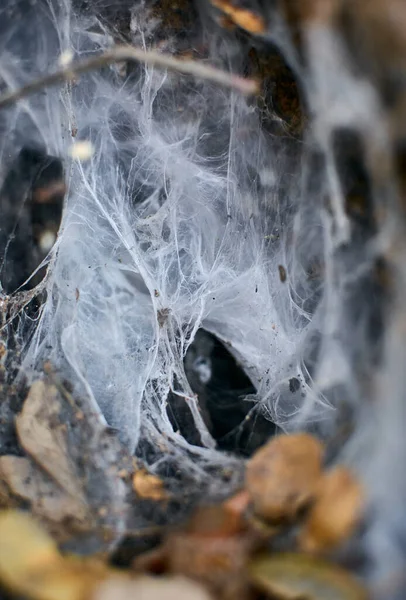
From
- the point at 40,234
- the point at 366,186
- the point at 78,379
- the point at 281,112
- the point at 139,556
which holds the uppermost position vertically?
the point at 281,112

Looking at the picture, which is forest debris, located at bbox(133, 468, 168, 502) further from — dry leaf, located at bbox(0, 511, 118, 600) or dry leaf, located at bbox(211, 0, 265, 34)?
dry leaf, located at bbox(211, 0, 265, 34)

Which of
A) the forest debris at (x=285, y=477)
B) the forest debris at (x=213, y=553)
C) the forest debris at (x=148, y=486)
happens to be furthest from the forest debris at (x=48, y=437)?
the forest debris at (x=285, y=477)

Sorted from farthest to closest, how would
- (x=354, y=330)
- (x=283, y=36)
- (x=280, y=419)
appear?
(x=280, y=419)
(x=283, y=36)
(x=354, y=330)

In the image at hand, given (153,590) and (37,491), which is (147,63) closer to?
(37,491)

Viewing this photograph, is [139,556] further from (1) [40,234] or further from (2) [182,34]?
(2) [182,34]

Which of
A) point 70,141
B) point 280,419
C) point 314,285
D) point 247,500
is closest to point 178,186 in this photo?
point 70,141

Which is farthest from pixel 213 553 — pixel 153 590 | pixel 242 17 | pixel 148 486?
pixel 242 17

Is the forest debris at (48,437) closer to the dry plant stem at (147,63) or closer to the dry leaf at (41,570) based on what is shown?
the dry leaf at (41,570)
